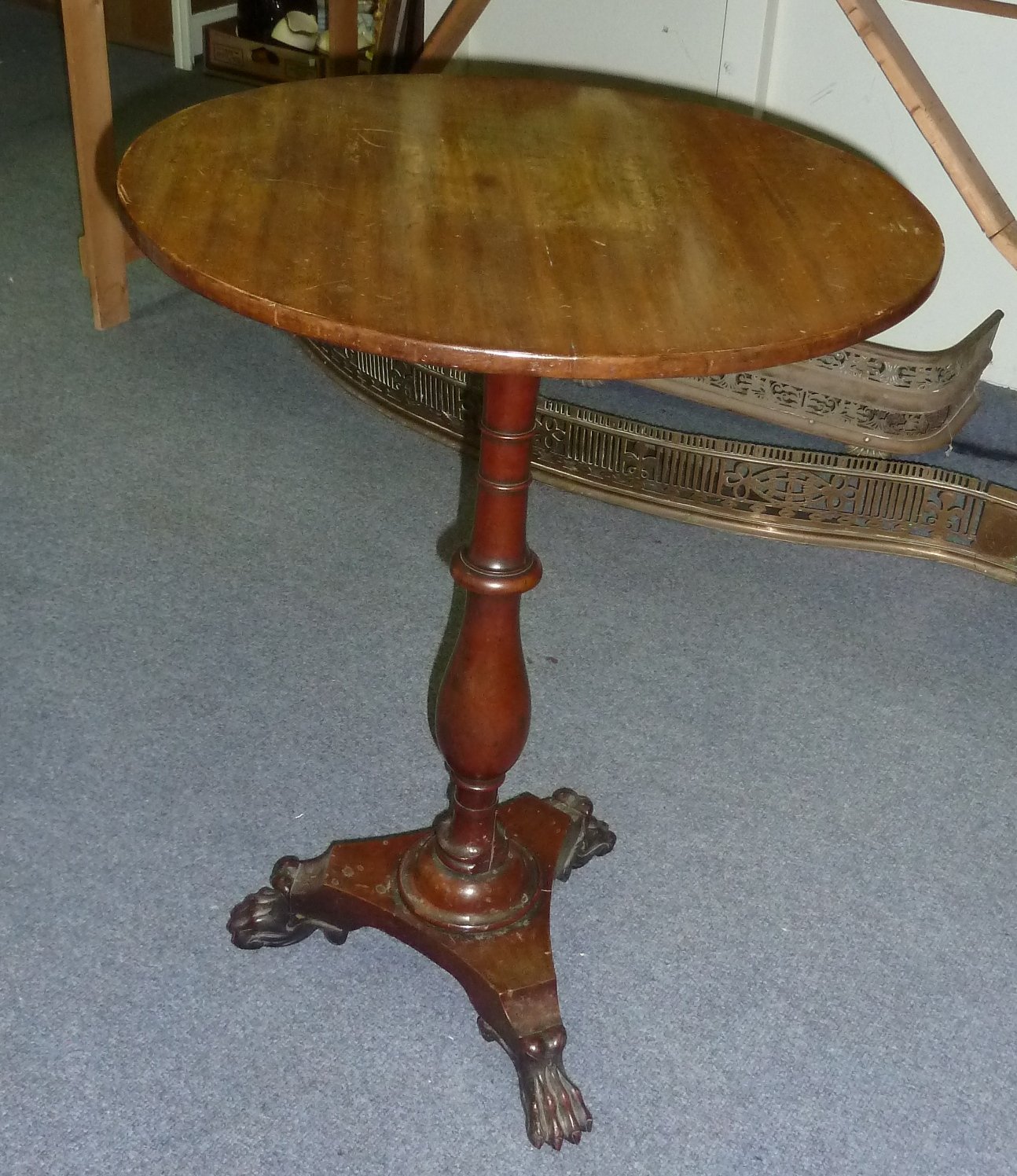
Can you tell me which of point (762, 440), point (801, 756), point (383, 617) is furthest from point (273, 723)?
point (762, 440)

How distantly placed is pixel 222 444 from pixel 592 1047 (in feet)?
4.96

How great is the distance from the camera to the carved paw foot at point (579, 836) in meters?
1.70

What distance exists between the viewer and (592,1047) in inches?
60.5

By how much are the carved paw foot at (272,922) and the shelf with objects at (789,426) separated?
1.12 meters

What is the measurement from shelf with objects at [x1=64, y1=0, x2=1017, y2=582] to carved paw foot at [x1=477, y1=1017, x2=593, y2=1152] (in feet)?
3.98

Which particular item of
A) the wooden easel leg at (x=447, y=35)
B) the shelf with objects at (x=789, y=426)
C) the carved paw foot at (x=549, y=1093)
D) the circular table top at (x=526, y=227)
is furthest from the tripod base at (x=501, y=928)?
the wooden easel leg at (x=447, y=35)

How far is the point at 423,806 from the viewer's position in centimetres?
184

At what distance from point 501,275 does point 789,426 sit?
1.60m

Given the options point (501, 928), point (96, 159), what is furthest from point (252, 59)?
point (501, 928)

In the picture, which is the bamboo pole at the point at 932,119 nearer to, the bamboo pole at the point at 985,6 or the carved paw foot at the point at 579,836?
the bamboo pole at the point at 985,6

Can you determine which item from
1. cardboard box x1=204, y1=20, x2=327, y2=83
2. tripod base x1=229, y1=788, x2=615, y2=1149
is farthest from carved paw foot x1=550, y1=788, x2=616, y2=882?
cardboard box x1=204, y1=20, x2=327, y2=83

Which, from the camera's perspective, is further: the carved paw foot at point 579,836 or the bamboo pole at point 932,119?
the bamboo pole at point 932,119

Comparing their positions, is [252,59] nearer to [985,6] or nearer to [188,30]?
[188,30]

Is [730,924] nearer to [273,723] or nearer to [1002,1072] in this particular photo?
[1002,1072]
